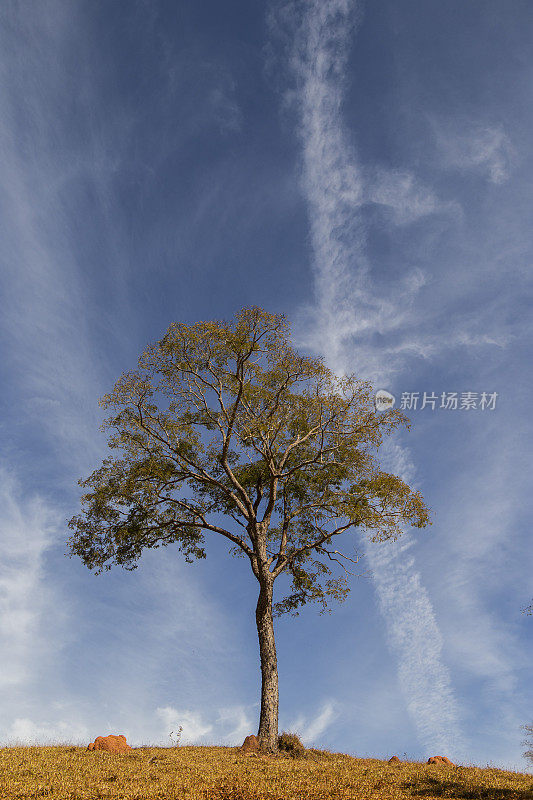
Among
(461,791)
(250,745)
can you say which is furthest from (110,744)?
(461,791)

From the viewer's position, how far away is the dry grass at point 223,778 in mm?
10719

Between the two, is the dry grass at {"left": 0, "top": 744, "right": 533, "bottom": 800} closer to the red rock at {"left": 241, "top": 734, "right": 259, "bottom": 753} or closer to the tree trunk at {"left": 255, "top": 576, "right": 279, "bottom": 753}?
the red rock at {"left": 241, "top": 734, "right": 259, "bottom": 753}

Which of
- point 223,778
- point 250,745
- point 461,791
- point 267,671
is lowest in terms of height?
point 223,778

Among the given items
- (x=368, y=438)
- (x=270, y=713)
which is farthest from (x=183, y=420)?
(x=270, y=713)

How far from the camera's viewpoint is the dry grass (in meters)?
10.7

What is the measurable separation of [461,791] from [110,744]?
1078 centimetres

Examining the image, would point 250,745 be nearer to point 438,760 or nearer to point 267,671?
point 267,671

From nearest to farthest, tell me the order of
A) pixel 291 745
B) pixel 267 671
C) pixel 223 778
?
1. pixel 223 778
2. pixel 291 745
3. pixel 267 671

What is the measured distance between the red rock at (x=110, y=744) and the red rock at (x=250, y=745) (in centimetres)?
378

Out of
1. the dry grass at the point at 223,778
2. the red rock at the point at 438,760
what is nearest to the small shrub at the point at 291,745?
the dry grass at the point at 223,778

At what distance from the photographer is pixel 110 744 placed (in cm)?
1709

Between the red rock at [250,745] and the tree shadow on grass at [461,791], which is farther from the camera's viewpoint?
the red rock at [250,745]

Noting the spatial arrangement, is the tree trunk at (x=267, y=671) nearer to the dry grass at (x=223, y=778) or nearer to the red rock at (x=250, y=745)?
the red rock at (x=250, y=745)

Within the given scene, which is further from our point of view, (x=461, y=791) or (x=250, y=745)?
(x=250, y=745)
